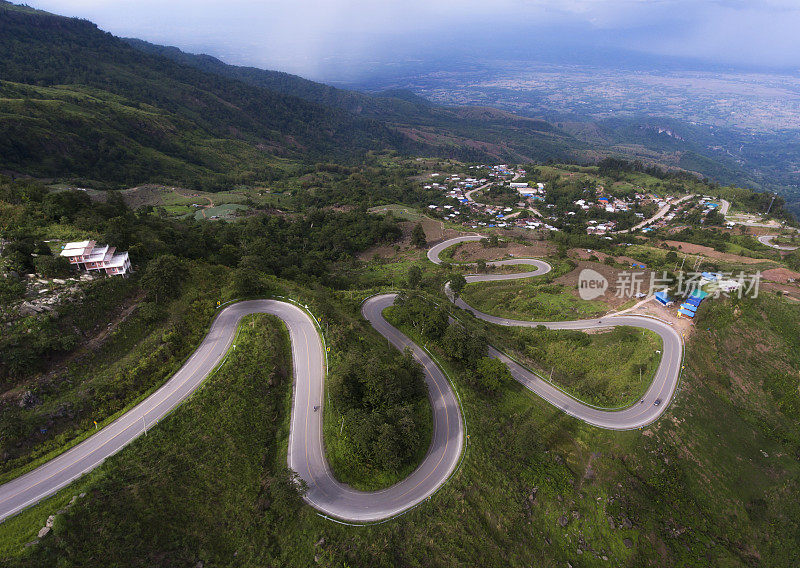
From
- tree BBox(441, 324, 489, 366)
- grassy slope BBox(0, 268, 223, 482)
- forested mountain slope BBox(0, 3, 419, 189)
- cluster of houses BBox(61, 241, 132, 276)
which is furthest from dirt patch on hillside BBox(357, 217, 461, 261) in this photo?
forested mountain slope BBox(0, 3, 419, 189)

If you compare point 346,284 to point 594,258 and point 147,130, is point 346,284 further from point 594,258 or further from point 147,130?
point 147,130

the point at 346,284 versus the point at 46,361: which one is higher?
the point at 46,361

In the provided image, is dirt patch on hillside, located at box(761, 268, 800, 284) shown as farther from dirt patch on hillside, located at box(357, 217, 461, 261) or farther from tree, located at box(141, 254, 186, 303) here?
tree, located at box(141, 254, 186, 303)

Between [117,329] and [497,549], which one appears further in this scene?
[117,329]

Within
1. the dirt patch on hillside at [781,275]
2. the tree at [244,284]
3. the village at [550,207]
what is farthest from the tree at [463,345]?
the village at [550,207]

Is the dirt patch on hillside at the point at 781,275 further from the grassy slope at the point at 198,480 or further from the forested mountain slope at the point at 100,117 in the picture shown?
the forested mountain slope at the point at 100,117

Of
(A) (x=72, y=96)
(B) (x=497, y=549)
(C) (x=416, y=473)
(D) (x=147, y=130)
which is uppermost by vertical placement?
(A) (x=72, y=96)

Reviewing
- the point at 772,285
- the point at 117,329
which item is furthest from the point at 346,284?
the point at 772,285
